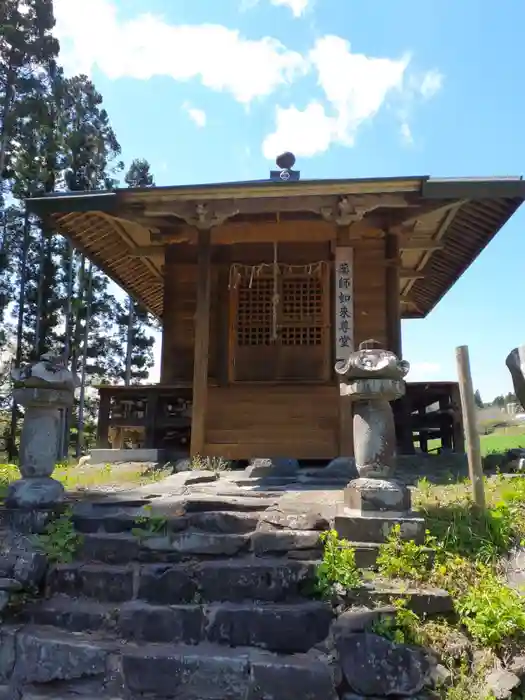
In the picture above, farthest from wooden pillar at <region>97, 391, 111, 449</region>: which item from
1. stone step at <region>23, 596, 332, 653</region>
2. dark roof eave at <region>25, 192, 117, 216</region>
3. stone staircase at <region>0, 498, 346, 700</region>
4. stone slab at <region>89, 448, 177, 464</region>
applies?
stone step at <region>23, 596, 332, 653</region>

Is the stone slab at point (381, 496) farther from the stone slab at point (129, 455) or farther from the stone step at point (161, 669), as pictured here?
the stone slab at point (129, 455)

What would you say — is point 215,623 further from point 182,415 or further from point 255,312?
point 255,312

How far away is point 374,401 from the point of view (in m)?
4.59

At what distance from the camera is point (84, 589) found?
421cm

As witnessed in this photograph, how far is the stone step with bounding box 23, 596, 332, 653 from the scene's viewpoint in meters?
3.68

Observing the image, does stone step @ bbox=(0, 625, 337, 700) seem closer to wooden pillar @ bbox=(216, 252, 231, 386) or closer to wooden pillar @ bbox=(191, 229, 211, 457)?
wooden pillar @ bbox=(191, 229, 211, 457)

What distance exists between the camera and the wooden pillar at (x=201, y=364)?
26.3 feet

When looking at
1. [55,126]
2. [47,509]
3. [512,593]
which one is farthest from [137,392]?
[55,126]

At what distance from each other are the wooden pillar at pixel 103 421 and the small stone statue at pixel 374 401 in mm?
5618

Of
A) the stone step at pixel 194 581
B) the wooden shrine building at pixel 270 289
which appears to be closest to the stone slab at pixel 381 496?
the stone step at pixel 194 581

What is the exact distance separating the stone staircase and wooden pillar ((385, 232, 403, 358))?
4.99 m

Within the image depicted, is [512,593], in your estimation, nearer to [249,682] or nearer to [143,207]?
[249,682]

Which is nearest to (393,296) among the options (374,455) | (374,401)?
(374,401)

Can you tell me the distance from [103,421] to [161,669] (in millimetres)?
5976
